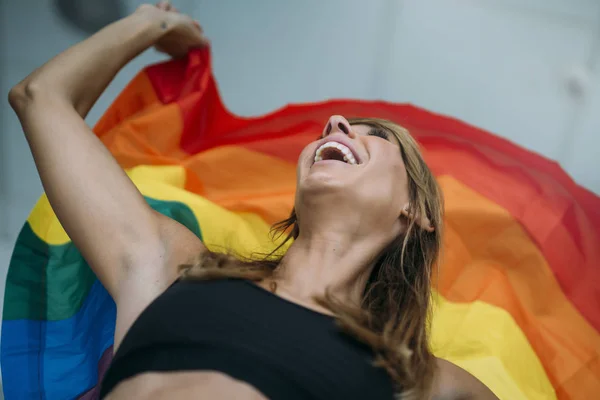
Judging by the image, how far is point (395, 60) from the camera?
1.67m

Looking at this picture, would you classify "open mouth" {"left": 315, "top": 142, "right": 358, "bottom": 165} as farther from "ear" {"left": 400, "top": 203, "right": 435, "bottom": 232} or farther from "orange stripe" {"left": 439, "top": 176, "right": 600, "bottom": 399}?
"orange stripe" {"left": 439, "top": 176, "right": 600, "bottom": 399}

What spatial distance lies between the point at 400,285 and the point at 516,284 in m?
0.37

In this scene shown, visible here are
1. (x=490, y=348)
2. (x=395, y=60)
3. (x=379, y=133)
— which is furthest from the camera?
(x=395, y=60)

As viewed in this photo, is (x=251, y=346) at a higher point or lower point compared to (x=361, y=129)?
lower

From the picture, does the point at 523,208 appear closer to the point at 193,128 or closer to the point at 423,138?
the point at 423,138

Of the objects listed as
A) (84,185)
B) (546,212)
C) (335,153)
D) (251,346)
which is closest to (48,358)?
(84,185)

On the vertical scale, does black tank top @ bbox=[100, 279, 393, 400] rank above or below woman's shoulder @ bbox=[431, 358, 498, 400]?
above

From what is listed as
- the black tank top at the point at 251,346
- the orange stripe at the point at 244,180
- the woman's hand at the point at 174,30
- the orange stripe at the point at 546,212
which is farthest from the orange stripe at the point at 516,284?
the woman's hand at the point at 174,30

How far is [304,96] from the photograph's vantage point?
1.68 metres

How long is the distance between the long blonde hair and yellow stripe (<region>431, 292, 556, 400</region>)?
13 cm

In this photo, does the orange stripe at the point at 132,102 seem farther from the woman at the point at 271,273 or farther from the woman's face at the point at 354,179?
the woman's face at the point at 354,179

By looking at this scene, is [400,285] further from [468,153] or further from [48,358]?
[48,358]

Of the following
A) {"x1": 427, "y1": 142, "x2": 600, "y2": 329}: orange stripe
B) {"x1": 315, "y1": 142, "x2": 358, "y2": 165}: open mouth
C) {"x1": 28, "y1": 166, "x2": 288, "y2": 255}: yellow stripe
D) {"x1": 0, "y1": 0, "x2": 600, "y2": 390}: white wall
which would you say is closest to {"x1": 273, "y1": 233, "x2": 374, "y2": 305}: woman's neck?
{"x1": 315, "y1": 142, "x2": 358, "y2": 165}: open mouth

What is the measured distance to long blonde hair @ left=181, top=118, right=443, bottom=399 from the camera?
868mm
